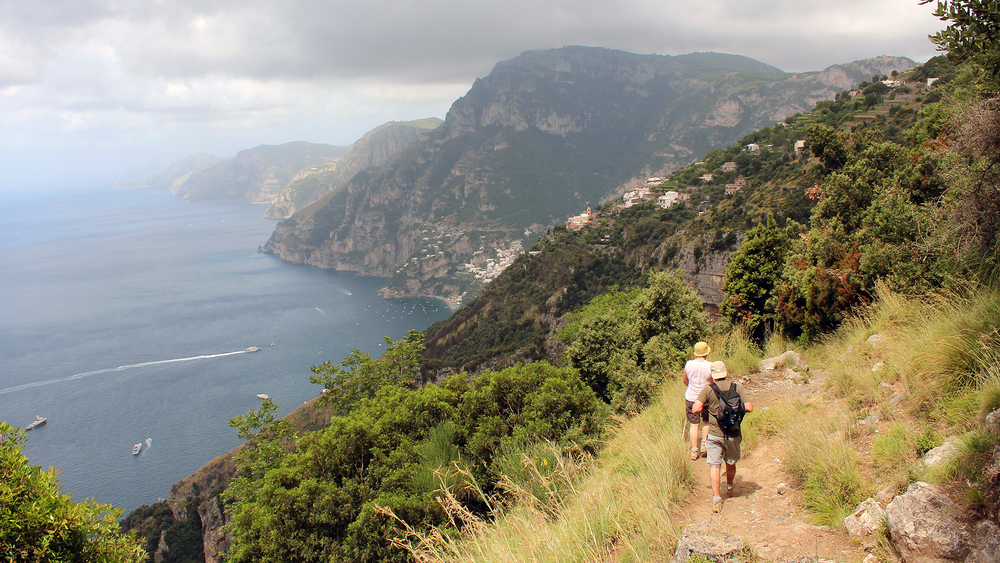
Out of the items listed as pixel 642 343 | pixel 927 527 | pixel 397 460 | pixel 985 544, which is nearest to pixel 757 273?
pixel 642 343

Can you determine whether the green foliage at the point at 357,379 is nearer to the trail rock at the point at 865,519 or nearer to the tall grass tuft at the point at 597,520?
the tall grass tuft at the point at 597,520

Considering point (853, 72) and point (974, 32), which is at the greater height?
point (853, 72)

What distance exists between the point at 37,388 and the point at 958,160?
95.5 m

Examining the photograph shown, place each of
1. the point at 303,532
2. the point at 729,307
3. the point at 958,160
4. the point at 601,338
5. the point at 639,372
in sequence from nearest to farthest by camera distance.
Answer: the point at 958,160
the point at 303,532
the point at 639,372
the point at 601,338
the point at 729,307

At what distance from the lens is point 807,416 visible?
4.70m

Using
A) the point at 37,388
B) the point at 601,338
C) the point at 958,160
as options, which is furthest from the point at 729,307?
the point at 37,388

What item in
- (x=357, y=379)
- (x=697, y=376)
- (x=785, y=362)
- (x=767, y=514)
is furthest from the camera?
(x=357, y=379)

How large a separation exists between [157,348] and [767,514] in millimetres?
101228

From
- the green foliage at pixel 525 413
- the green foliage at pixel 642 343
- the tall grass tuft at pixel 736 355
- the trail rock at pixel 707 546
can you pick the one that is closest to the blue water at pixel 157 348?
the green foliage at pixel 642 343

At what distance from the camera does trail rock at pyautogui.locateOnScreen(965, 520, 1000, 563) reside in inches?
95.7

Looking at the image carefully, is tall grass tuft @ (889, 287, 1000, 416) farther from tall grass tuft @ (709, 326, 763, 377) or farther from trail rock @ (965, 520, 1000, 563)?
tall grass tuft @ (709, 326, 763, 377)

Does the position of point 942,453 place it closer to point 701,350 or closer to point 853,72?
point 701,350

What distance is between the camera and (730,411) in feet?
14.0

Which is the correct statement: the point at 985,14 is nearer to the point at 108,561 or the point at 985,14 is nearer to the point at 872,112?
the point at 108,561
